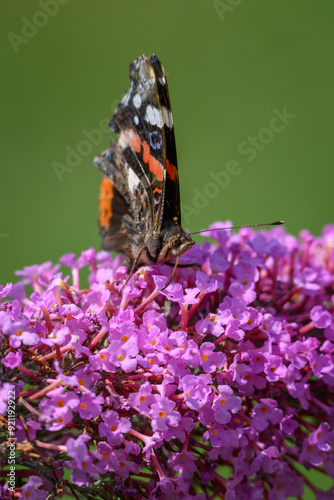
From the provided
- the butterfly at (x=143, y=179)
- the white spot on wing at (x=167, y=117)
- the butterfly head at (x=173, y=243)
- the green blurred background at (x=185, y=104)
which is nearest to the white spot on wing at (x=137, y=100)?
the butterfly at (x=143, y=179)

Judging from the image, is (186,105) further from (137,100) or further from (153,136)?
(153,136)

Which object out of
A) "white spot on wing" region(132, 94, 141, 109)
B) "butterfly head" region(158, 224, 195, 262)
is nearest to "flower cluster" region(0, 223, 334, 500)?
"butterfly head" region(158, 224, 195, 262)

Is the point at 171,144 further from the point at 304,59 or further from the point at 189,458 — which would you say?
the point at 304,59

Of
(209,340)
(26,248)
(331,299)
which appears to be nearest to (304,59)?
(26,248)

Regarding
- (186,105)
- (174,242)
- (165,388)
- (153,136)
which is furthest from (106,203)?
(186,105)

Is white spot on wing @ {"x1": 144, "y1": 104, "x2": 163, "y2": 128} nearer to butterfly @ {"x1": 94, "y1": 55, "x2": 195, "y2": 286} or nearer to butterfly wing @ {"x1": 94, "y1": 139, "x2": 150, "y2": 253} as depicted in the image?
butterfly @ {"x1": 94, "y1": 55, "x2": 195, "y2": 286}
